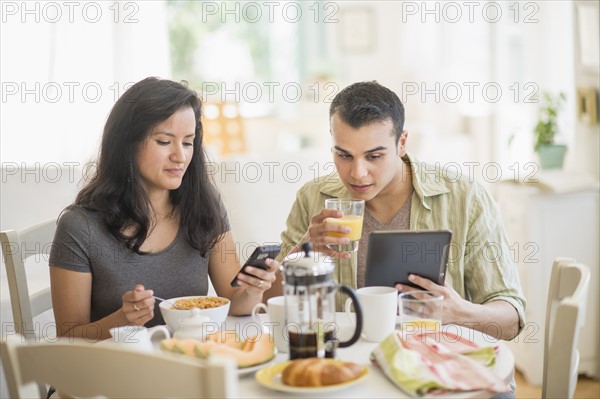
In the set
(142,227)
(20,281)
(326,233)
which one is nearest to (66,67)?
(20,281)

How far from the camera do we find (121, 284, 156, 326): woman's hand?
189 cm

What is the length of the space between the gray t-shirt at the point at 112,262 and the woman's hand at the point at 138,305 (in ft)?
0.92

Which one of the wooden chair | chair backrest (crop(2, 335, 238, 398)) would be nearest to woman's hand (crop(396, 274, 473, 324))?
chair backrest (crop(2, 335, 238, 398))

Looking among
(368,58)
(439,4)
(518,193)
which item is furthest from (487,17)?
(368,58)

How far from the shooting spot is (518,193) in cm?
354

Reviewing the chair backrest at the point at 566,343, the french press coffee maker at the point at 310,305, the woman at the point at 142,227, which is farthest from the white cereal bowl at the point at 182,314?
the chair backrest at the point at 566,343

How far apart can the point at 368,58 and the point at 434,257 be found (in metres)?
6.91

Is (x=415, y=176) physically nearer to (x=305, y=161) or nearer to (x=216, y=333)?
(x=216, y=333)

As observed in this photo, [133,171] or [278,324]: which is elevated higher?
[133,171]

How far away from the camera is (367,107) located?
7.35ft

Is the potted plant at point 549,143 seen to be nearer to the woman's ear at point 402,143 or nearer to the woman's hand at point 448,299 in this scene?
the woman's ear at point 402,143

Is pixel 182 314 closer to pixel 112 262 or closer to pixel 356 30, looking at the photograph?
pixel 112 262

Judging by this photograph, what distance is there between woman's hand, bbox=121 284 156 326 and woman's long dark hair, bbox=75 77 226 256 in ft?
1.05

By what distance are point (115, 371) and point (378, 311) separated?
72 centimetres
